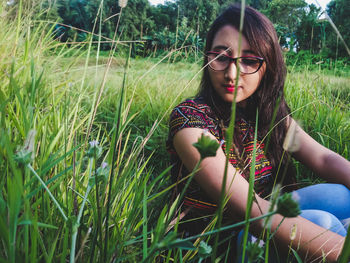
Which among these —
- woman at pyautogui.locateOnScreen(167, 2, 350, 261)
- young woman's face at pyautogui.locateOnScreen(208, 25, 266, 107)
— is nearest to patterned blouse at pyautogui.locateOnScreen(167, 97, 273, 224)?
woman at pyautogui.locateOnScreen(167, 2, 350, 261)

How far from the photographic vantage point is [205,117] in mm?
1099

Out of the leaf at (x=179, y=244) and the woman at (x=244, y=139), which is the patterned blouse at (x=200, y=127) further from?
the leaf at (x=179, y=244)

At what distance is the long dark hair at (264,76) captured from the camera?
1.17m

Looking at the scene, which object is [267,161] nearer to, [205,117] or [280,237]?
[205,117]

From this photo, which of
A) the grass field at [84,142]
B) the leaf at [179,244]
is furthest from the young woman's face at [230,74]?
the leaf at [179,244]

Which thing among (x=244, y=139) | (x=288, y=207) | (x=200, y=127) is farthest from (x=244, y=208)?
(x=288, y=207)

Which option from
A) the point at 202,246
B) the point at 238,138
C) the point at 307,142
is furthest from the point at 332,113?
the point at 202,246

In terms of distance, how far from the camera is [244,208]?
817 mm

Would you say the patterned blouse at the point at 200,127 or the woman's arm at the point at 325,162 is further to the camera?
the woman's arm at the point at 325,162

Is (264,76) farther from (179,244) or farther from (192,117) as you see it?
(179,244)

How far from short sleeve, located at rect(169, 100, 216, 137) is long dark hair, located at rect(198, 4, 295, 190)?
0.13m

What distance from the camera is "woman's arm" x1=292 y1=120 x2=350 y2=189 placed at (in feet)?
4.06

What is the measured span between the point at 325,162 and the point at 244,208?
709mm

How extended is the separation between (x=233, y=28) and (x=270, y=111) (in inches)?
18.8
